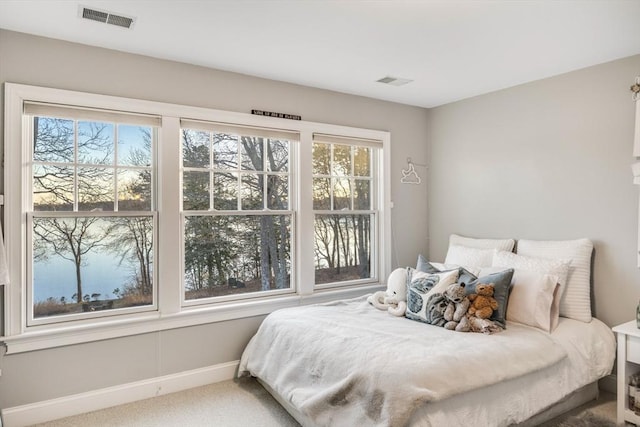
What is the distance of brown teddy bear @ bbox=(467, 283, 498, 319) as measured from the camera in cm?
271

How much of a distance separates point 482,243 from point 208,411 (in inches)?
108

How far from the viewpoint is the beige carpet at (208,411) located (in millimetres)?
2643

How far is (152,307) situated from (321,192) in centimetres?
179

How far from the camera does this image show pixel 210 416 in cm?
273

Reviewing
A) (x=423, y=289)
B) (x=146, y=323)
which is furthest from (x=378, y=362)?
(x=146, y=323)

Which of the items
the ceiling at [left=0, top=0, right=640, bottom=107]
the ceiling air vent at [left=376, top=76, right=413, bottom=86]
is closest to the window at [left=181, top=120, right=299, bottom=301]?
the ceiling at [left=0, top=0, right=640, bottom=107]

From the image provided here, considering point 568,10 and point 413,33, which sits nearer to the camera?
point 568,10

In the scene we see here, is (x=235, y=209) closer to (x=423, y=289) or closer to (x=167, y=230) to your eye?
(x=167, y=230)

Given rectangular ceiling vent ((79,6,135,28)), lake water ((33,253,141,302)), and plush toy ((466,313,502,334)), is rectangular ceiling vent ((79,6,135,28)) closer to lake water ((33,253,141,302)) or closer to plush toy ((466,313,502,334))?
lake water ((33,253,141,302))

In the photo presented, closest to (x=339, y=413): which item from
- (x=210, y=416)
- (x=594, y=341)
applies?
(x=210, y=416)

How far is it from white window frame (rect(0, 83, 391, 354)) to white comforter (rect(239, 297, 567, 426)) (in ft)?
2.29

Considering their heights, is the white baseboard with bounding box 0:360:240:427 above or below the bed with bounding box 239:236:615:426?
below

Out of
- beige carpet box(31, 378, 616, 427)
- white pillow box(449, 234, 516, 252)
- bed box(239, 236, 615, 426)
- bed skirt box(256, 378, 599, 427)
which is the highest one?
white pillow box(449, 234, 516, 252)

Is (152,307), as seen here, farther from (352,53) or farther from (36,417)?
(352,53)
